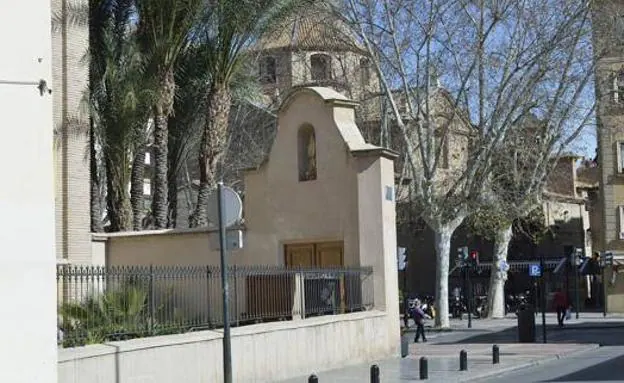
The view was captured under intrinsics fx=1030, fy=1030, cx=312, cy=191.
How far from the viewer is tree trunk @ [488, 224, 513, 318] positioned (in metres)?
44.4

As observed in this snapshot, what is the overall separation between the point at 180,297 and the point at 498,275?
28.8 m

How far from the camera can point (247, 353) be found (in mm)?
17656

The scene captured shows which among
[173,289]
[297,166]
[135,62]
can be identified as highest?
[135,62]

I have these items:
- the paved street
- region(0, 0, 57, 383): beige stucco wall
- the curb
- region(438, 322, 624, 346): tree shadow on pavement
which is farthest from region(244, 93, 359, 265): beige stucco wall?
region(0, 0, 57, 383): beige stucco wall

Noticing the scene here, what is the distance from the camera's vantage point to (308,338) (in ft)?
64.2

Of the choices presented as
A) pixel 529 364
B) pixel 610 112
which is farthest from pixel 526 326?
pixel 610 112

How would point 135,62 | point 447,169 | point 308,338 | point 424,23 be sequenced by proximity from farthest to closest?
point 447,169 < point 424,23 < point 135,62 < point 308,338

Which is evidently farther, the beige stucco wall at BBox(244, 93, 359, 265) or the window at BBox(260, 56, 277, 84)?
the window at BBox(260, 56, 277, 84)

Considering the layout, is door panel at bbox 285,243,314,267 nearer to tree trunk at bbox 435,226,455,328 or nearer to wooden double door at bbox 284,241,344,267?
wooden double door at bbox 284,241,344,267

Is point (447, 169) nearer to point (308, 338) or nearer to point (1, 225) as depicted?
point (308, 338)

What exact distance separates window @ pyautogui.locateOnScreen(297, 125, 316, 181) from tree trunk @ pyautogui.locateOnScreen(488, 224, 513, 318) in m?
21.0

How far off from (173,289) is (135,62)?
1251cm

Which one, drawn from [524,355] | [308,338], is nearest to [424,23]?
[524,355]

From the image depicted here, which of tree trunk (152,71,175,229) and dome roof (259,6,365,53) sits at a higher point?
dome roof (259,6,365,53)
